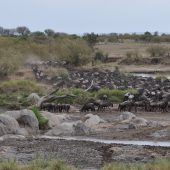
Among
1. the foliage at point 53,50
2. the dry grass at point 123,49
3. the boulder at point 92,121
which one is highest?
the foliage at point 53,50

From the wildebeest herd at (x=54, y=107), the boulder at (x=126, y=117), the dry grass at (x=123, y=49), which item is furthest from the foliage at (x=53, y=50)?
the boulder at (x=126, y=117)

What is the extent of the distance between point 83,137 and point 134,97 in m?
13.1

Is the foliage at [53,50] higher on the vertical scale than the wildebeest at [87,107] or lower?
higher

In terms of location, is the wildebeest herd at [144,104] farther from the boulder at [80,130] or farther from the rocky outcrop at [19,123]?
the rocky outcrop at [19,123]

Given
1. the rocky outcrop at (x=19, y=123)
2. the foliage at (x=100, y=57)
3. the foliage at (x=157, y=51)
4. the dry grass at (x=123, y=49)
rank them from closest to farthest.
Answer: the rocky outcrop at (x=19, y=123) → the foliage at (x=100, y=57) → the foliage at (x=157, y=51) → the dry grass at (x=123, y=49)

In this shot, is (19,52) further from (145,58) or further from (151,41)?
(151,41)

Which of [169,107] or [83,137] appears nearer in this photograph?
[83,137]

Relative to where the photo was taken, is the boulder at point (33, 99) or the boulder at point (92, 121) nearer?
the boulder at point (92, 121)

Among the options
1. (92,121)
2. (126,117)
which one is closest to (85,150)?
(92,121)

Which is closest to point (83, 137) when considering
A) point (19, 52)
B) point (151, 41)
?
point (19, 52)

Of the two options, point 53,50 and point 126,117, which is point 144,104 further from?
point 53,50

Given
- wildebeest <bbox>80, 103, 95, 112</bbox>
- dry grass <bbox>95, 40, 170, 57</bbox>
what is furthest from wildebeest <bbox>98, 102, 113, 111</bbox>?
dry grass <bbox>95, 40, 170, 57</bbox>

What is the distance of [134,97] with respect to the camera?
40812mm

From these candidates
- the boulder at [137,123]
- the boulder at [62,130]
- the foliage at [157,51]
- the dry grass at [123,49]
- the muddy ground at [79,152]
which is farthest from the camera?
the dry grass at [123,49]
